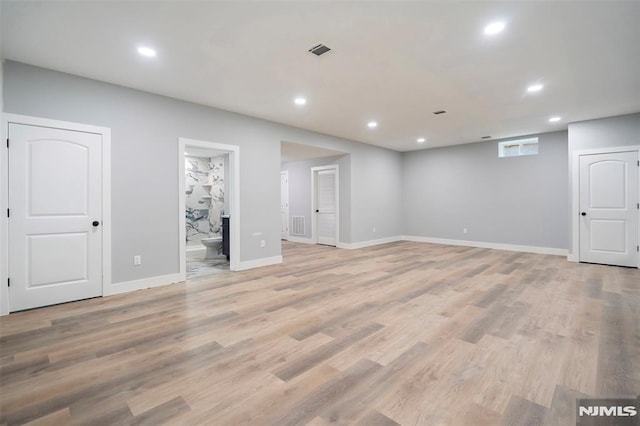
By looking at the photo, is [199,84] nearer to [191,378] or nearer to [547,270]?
[191,378]

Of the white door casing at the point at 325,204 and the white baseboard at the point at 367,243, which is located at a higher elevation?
the white door casing at the point at 325,204

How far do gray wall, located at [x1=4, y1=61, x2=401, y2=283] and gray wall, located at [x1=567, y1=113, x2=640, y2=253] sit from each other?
5550 millimetres

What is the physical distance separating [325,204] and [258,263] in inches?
130

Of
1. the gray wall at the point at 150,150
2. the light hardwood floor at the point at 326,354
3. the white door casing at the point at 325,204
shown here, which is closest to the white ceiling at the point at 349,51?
the gray wall at the point at 150,150

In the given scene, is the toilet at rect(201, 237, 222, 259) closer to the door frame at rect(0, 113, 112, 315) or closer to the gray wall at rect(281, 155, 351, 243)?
the door frame at rect(0, 113, 112, 315)

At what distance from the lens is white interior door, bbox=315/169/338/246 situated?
7941 mm

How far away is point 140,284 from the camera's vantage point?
3961 millimetres

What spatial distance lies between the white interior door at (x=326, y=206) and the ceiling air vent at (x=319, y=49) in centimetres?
481

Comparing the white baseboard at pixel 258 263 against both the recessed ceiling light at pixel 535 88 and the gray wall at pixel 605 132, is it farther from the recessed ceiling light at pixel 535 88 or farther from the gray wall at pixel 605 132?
the gray wall at pixel 605 132

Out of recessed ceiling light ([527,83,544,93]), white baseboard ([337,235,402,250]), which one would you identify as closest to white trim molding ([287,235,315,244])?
white baseboard ([337,235,402,250])

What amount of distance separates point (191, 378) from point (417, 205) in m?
7.80

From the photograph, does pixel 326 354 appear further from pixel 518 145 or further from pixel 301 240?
pixel 518 145

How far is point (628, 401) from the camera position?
170cm

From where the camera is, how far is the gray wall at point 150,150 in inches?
133
